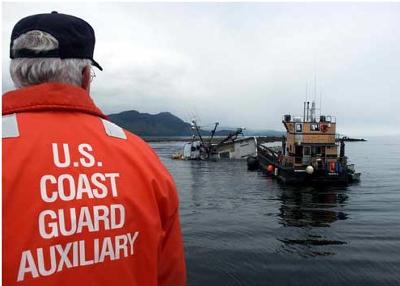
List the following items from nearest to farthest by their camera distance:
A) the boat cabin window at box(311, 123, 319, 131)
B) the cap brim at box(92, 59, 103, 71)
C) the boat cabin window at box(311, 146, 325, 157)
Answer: the cap brim at box(92, 59, 103, 71), the boat cabin window at box(311, 146, 325, 157), the boat cabin window at box(311, 123, 319, 131)

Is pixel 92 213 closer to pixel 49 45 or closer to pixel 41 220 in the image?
pixel 41 220

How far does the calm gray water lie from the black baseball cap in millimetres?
10642

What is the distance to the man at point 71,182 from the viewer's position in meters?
1.76

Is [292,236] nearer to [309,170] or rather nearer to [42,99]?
[309,170]

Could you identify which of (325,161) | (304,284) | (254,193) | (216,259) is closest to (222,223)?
(216,259)

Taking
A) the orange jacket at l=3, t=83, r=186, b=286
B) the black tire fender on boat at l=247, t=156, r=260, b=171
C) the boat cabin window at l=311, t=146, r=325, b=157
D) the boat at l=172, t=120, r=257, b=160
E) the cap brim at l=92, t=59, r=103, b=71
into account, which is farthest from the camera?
the boat at l=172, t=120, r=257, b=160

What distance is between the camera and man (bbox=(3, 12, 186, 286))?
1760 millimetres

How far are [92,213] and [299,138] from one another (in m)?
33.5

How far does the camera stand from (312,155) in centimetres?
3412

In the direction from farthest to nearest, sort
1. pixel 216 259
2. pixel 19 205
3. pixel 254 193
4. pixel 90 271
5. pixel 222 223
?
pixel 254 193, pixel 222 223, pixel 216 259, pixel 90 271, pixel 19 205

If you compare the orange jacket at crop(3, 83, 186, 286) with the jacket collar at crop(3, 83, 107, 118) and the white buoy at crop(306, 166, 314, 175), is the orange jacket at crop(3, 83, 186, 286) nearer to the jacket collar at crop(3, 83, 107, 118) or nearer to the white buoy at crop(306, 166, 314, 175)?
the jacket collar at crop(3, 83, 107, 118)

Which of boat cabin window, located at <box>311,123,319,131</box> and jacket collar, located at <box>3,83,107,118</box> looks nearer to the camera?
jacket collar, located at <box>3,83,107,118</box>

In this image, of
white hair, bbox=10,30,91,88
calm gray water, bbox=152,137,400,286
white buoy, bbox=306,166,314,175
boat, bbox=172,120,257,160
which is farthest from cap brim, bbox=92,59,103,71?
boat, bbox=172,120,257,160

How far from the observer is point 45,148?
184cm
